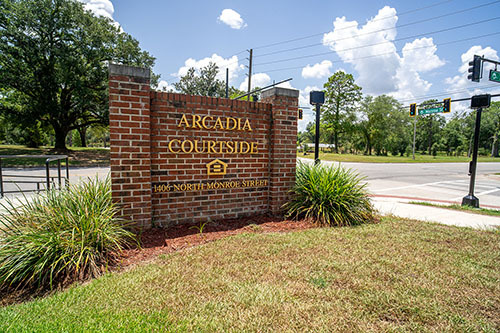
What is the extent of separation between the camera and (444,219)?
240 inches

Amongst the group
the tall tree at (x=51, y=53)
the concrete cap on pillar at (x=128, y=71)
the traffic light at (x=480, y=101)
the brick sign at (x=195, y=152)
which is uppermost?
the tall tree at (x=51, y=53)

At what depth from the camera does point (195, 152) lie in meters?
4.79

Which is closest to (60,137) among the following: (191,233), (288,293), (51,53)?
(51,53)

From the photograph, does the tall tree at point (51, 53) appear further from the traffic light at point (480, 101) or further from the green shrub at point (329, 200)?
the traffic light at point (480, 101)

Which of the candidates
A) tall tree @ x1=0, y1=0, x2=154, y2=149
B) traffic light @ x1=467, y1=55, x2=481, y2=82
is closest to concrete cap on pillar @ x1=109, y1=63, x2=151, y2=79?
traffic light @ x1=467, y1=55, x2=481, y2=82

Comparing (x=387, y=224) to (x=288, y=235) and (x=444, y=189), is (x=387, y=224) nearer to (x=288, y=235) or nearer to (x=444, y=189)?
(x=288, y=235)

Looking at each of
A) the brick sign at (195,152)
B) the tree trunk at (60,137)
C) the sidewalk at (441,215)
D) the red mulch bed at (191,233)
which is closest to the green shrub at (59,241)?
the red mulch bed at (191,233)

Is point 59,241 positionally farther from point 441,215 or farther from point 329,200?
point 441,215

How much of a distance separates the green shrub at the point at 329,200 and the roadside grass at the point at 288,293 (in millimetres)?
1199

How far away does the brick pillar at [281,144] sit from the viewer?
17.9 ft

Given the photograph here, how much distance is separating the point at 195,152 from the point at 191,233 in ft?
4.55

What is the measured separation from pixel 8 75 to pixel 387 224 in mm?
27149

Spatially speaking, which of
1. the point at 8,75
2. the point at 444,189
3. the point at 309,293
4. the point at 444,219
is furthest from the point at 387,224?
the point at 8,75

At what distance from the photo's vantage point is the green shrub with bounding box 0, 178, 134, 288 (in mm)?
2934
